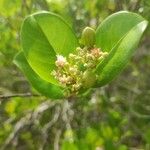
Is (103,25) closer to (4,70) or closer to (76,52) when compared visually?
(76,52)

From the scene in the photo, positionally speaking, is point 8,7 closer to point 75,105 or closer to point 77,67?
point 75,105

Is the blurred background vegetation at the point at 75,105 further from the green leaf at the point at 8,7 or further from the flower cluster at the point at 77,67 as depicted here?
the flower cluster at the point at 77,67

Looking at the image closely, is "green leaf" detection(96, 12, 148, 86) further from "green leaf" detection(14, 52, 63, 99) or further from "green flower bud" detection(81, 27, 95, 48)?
"green leaf" detection(14, 52, 63, 99)

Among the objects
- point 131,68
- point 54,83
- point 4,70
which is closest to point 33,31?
point 54,83

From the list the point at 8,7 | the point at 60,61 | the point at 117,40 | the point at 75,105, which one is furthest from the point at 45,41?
the point at 8,7

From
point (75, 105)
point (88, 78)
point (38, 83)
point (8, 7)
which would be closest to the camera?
point (88, 78)

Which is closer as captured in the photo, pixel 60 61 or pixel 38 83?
pixel 60 61

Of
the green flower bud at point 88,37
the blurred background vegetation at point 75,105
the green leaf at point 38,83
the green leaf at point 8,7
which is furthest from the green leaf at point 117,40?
the green leaf at point 8,7

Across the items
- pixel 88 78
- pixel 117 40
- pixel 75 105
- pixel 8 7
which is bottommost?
pixel 88 78
